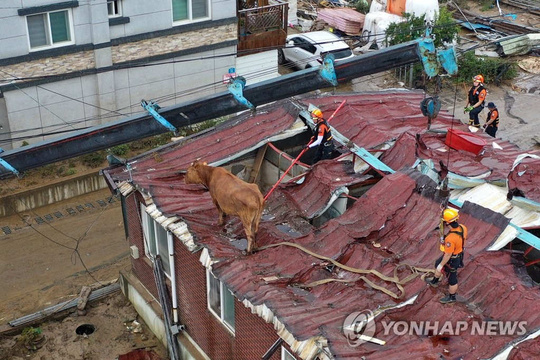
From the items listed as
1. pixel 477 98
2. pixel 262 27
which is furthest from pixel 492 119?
pixel 262 27

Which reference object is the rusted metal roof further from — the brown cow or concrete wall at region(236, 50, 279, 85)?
concrete wall at region(236, 50, 279, 85)

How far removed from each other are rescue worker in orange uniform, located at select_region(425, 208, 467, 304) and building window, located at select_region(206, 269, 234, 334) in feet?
14.4

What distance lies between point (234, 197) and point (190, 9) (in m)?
15.2

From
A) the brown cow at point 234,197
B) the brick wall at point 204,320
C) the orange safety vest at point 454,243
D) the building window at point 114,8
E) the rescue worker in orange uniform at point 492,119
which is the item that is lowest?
the brick wall at point 204,320

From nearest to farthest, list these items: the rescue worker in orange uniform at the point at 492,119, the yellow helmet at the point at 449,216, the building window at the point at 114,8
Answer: the yellow helmet at the point at 449,216
the rescue worker in orange uniform at the point at 492,119
the building window at the point at 114,8

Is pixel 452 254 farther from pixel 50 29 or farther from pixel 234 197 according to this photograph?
pixel 50 29

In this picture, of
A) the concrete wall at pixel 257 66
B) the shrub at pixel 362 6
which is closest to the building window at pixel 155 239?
the concrete wall at pixel 257 66

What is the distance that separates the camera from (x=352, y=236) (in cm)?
1353

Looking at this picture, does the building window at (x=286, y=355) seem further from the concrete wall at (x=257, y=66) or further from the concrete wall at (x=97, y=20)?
the concrete wall at (x=257, y=66)

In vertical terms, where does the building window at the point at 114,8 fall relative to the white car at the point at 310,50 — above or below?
above

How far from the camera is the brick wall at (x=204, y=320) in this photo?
1373 centimetres

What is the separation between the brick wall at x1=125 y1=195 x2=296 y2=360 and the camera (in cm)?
1373

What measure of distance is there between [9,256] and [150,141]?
705 centimetres

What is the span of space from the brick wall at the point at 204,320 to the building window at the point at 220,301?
0.47ft
